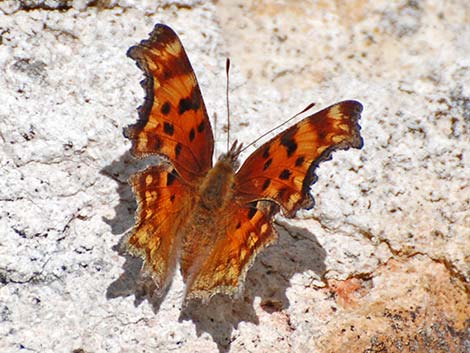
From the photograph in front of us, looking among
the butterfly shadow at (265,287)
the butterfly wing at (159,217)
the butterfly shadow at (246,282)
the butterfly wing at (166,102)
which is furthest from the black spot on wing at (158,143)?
the butterfly shadow at (265,287)

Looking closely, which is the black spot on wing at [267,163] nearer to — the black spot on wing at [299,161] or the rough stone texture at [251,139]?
the black spot on wing at [299,161]

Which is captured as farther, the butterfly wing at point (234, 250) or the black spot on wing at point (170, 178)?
the black spot on wing at point (170, 178)

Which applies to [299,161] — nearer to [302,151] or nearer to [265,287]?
[302,151]

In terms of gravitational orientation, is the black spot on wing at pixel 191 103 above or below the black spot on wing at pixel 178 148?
above

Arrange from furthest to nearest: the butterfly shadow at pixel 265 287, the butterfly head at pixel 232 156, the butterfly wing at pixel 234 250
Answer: the butterfly head at pixel 232 156
the butterfly shadow at pixel 265 287
the butterfly wing at pixel 234 250

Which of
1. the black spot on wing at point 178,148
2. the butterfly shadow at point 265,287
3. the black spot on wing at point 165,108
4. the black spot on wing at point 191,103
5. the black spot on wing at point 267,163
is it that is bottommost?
the butterfly shadow at point 265,287

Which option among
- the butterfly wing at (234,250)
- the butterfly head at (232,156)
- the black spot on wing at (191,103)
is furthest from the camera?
the butterfly head at (232,156)
